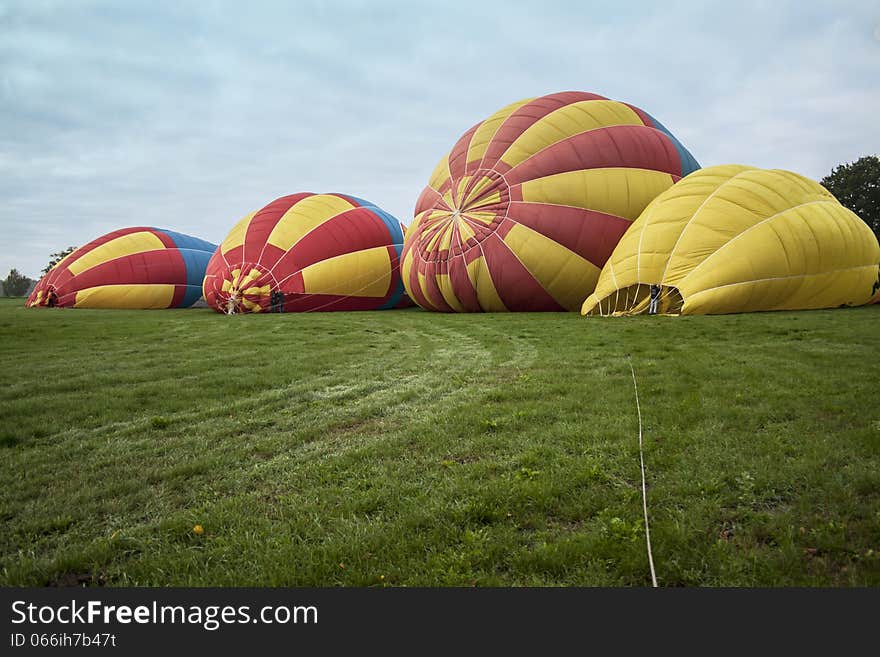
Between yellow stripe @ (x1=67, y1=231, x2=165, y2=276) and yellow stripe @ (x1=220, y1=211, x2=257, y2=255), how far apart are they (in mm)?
5585

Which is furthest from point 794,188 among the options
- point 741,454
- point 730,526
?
point 730,526

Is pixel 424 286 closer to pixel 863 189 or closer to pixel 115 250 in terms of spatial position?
pixel 115 250

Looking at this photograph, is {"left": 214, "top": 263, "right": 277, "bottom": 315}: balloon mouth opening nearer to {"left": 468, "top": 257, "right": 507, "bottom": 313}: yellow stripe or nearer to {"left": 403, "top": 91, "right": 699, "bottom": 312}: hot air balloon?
{"left": 403, "top": 91, "right": 699, "bottom": 312}: hot air balloon

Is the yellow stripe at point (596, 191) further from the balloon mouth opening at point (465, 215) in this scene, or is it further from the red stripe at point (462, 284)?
the red stripe at point (462, 284)

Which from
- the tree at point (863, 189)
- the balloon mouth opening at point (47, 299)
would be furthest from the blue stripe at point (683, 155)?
the tree at point (863, 189)

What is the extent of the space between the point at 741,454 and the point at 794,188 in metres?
10.3

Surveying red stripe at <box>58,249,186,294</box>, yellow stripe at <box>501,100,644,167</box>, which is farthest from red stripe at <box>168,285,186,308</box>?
yellow stripe at <box>501,100,644,167</box>

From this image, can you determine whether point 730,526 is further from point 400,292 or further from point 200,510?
point 400,292

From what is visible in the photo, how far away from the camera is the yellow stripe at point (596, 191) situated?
1229cm

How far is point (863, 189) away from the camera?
31484mm

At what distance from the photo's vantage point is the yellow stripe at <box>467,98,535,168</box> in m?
13.6

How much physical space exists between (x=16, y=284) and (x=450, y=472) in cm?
6750

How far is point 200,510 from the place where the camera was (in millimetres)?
2799

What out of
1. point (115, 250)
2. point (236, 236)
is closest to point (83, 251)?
point (115, 250)
